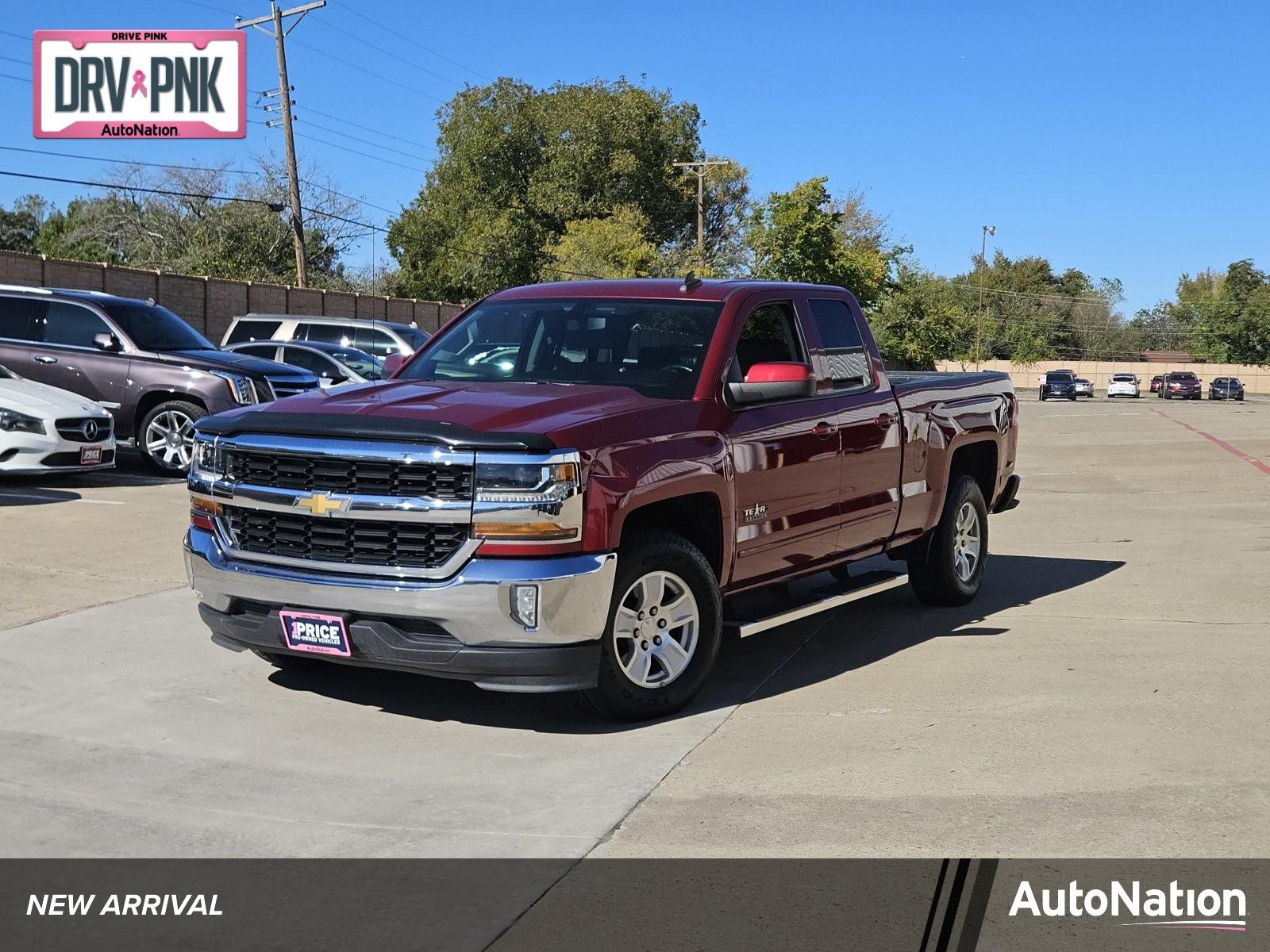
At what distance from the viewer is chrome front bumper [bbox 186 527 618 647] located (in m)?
5.72

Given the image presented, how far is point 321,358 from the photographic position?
2062cm

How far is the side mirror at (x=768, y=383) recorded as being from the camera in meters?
6.86

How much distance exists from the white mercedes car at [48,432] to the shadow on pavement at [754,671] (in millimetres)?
7511

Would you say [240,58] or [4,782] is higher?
[240,58]

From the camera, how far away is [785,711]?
6.55 metres

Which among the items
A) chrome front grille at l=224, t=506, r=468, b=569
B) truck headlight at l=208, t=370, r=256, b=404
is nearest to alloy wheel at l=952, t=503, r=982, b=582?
chrome front grille at l=224, t=506, r=468, b=569

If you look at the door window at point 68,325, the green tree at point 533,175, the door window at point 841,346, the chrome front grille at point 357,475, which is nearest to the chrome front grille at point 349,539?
the chrome front grille at point 357,475

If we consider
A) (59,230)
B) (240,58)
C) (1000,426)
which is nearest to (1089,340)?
(59,230)

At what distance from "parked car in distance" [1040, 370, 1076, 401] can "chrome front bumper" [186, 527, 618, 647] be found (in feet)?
209

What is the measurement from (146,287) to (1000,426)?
79.5 ft

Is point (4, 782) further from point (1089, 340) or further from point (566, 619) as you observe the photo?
point (1089, 340)

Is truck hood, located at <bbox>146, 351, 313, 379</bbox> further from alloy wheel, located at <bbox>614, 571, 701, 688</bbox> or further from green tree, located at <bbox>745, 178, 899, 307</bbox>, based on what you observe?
green tree, located at <bbox>745, 178, 899, 307</bbox>

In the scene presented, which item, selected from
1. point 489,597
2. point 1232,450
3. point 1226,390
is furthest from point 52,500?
point 1226,390

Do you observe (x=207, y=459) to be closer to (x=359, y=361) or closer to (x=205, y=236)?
(x=359, y=361)
